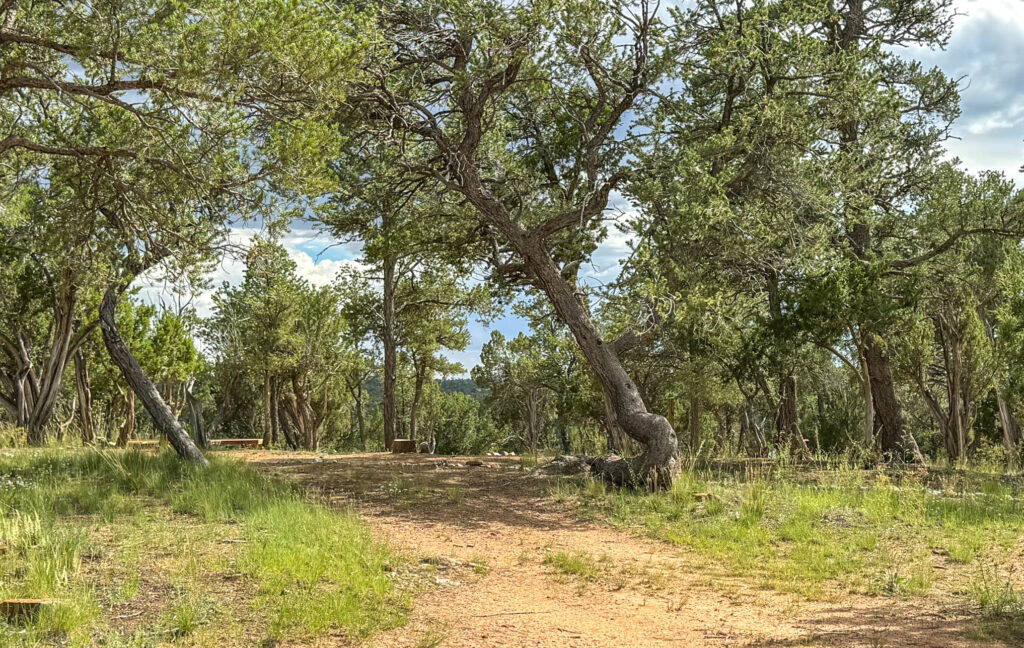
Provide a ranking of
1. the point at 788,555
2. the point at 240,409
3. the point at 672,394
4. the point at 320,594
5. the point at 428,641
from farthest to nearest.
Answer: the point at 240,409, the point at 672,394, the point at 788,555, the point at 320,594, the point at 428,641

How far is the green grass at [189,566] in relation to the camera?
4391mm

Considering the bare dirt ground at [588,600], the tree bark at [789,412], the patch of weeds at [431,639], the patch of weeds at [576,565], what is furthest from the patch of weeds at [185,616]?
the tree bark at [789,412]

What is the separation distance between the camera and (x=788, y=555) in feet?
23.0

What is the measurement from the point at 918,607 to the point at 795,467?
745cm

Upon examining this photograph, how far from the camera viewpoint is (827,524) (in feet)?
26.9

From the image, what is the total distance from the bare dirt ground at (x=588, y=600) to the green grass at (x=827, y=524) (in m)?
0.38

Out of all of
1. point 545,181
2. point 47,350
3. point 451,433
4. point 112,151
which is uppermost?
point 545,181

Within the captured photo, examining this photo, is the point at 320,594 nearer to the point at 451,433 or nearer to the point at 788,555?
the point at 788,555

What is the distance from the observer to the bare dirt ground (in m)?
4.75

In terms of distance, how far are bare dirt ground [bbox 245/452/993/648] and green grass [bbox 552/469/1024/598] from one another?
38cm

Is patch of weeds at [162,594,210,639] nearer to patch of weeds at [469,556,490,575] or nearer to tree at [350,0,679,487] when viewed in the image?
patch of weeds at [469,556,490,575]

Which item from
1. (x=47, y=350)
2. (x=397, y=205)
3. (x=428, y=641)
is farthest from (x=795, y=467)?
(x=47, y=350)

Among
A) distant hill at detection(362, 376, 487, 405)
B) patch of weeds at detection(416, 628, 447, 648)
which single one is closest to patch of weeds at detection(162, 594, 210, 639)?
patch of weeds at detection(416, 628, 447, 648)

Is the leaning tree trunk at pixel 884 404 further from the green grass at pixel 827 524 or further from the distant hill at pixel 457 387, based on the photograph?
the distant hill at pixel 457 387
